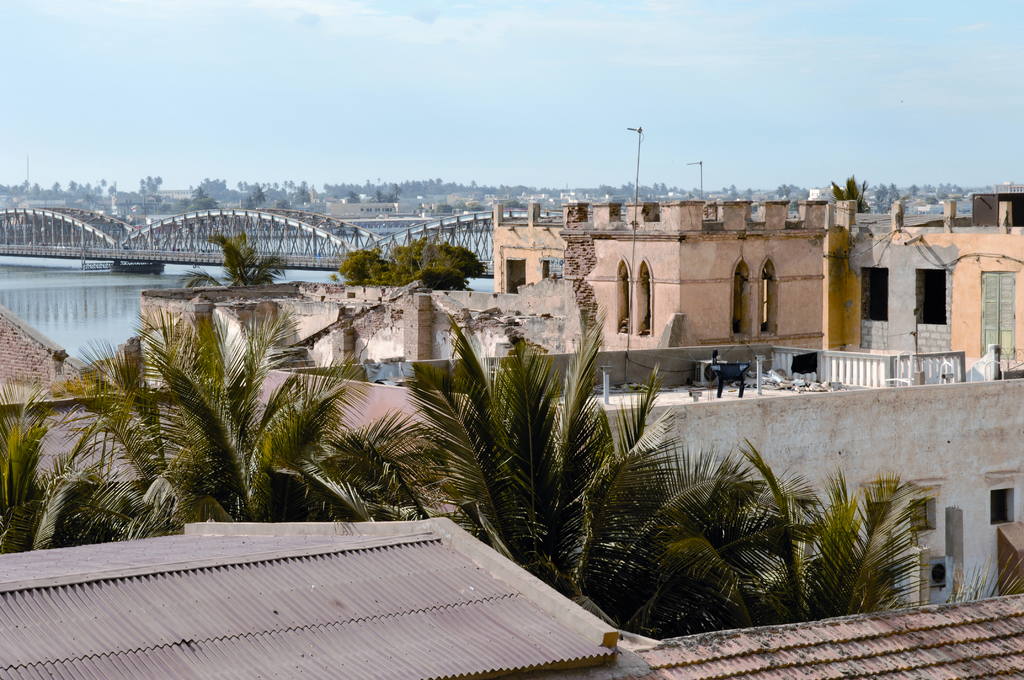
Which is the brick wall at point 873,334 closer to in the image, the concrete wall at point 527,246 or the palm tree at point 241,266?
the concrete wall at point 527,246

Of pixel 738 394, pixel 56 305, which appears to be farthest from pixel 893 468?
pixel 56 305

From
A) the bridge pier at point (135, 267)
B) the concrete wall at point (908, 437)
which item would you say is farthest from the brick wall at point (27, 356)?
the bridge pier at point (135, 267)

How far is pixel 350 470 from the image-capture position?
390 inches

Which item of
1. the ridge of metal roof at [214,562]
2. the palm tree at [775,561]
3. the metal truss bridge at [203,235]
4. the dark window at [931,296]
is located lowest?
the palm tree at [775,561]

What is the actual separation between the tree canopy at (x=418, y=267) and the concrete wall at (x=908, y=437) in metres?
40.7

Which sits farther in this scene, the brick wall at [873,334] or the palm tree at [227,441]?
the brick wall at [873,334]

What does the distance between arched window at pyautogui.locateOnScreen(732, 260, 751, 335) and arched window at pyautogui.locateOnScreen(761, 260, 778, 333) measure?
0.30m

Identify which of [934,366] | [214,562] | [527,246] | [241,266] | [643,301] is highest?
[527,246]

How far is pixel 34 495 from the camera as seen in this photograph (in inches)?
424

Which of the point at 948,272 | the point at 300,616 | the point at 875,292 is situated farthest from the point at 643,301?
the point at 300,616

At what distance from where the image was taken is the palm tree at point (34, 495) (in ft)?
34.0

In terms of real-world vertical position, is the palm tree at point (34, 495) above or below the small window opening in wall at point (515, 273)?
below

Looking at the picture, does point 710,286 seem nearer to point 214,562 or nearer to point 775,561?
point 775,561

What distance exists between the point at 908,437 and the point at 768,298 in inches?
250
